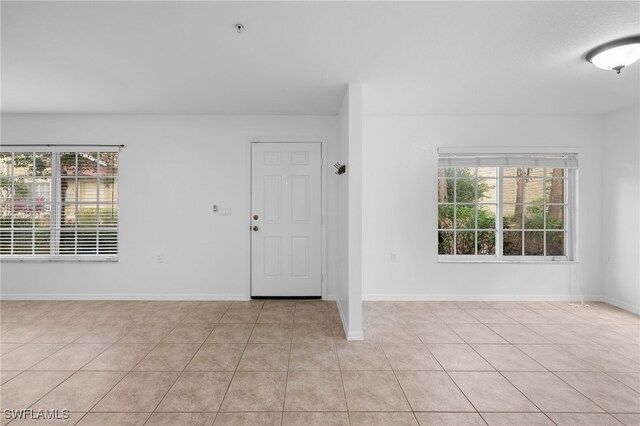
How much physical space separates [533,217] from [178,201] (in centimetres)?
481

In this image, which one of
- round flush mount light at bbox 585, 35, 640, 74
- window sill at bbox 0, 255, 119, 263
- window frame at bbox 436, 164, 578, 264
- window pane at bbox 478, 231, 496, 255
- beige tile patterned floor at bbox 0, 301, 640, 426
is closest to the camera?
beige tile patterned floor at bbox 0, 301, 640, 426

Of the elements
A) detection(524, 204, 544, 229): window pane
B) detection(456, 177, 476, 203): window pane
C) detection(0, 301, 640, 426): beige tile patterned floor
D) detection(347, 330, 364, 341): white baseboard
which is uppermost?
detection(456, 177, 476, 203): window pane

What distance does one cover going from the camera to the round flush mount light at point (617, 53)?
2217mm

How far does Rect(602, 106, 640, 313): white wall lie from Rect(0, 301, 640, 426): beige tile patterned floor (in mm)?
479

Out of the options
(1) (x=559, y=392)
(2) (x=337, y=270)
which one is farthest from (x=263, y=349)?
(1) (x=559, y=392)

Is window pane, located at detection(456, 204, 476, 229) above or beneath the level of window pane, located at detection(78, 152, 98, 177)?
beneath

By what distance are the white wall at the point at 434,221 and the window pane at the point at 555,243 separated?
0.20 meters

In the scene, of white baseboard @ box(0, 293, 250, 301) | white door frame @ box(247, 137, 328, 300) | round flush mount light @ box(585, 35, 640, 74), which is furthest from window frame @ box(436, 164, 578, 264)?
white baseboard @ box(0, 293, 250, 301)

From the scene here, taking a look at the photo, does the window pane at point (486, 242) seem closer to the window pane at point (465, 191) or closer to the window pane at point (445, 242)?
the window pane at point (445, 242)

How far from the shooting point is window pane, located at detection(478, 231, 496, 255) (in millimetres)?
4336

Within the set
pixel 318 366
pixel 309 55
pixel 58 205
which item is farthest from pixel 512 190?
pixel 58 205

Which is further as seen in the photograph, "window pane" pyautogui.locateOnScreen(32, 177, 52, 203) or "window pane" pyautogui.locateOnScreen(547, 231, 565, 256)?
"window pane" pyautogui.locateOnScreen(547, 231, 565, 256)

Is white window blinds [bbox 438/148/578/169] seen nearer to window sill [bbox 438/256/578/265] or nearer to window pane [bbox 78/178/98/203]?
window sill [bbox 438/256/578/265]

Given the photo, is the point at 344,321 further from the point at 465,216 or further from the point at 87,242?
the point at 87,242
